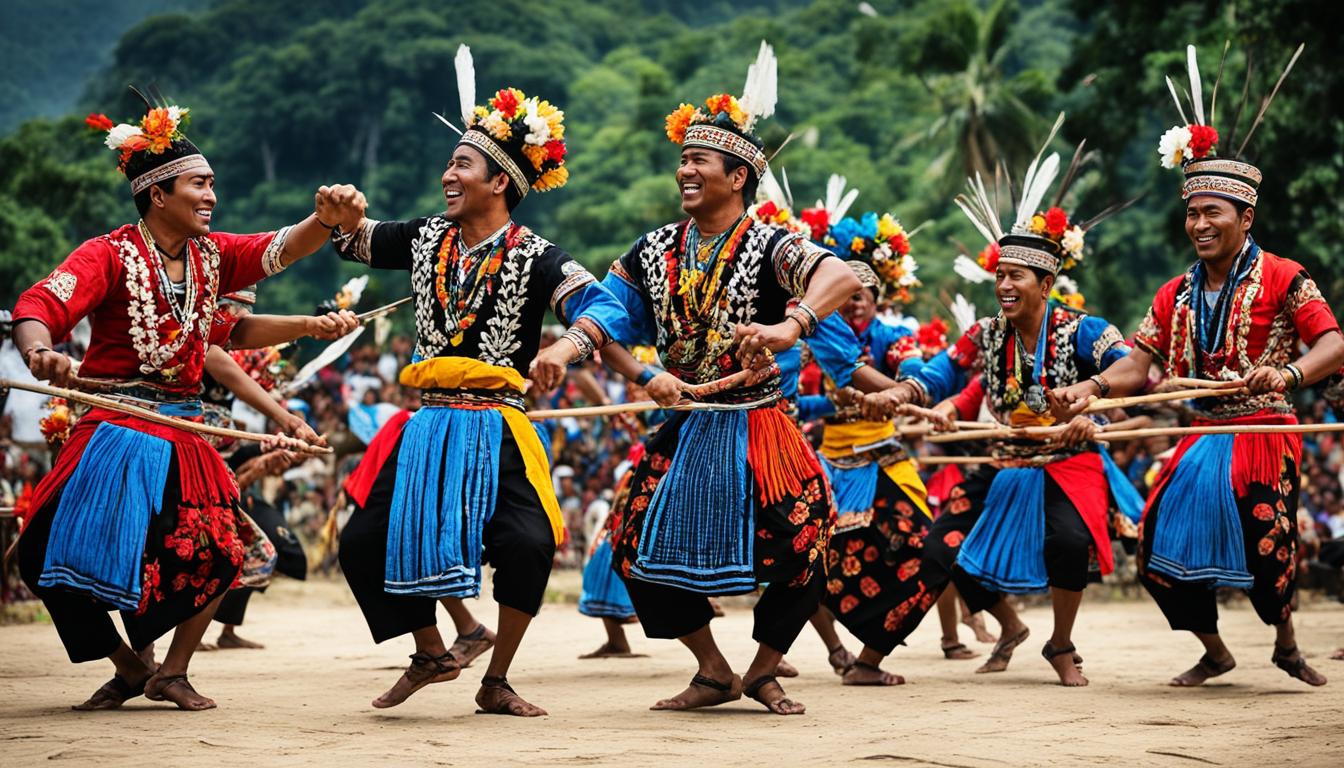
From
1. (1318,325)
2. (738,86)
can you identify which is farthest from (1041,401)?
(738,86)

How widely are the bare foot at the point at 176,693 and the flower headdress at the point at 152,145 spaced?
6.20 ft

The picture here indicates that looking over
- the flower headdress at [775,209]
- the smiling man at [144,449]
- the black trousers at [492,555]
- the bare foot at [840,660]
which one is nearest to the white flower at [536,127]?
the smiling man at [144,449]

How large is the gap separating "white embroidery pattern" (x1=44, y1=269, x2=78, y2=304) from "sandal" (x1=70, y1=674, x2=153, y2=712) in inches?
57.6

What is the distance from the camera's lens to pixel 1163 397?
714 cm

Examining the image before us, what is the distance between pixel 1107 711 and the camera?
6.59m

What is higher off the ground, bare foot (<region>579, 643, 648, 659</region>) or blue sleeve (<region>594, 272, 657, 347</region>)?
blue sleeve (<region>594, 272, 657, 347</region>)

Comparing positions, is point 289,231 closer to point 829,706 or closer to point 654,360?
point 829,706

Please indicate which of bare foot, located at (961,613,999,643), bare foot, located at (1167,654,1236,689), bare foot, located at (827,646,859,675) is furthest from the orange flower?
bare foot, located at (961,613,999,643)

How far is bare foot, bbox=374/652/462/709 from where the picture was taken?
622 cm

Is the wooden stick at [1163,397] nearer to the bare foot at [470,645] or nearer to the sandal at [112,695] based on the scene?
the bare foot at [470,645]

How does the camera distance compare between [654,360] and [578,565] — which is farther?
[578,565]

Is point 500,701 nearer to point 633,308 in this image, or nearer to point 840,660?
point 633,308

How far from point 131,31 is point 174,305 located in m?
51.7

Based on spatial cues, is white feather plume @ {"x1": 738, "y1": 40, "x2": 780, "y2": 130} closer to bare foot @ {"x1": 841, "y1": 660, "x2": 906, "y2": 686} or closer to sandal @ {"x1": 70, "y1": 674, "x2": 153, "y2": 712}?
bare foot @ {"x1": 841, "y1": 660, "x2": 906, "y2": 686}
